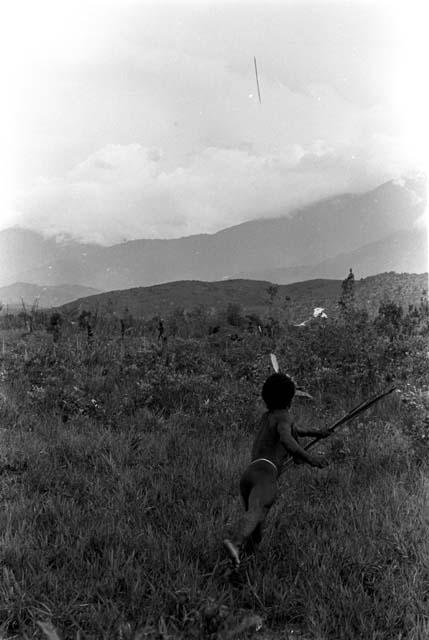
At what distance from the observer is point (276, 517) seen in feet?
11.9

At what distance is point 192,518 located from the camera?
11.8ft

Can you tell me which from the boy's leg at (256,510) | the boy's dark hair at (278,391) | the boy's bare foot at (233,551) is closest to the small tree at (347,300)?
the boy's dark hair at (278,391)

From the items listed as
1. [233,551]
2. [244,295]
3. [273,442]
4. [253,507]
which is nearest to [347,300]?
[273,442]

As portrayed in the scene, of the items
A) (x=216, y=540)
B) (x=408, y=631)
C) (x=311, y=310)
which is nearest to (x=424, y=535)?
(x=408, y=631)

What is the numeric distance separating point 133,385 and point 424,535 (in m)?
4.45

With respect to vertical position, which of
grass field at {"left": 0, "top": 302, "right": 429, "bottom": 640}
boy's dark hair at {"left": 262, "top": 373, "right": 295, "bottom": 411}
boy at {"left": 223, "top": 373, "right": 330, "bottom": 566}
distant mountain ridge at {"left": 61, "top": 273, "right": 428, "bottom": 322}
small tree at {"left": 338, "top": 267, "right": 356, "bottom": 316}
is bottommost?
grass field at {"left": 0, "top": 302, "right": 429, "bottom": 640}

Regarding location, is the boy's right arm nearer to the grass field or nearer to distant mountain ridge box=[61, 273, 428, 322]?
the grass field

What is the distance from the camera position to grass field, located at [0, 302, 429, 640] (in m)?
2.69

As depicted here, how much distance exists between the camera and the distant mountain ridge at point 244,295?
1919 centimetres

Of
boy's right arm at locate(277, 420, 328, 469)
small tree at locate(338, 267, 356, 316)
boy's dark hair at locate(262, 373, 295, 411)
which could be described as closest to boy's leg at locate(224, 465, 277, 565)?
boy's right arm at locate(277, 420, 328, 469)

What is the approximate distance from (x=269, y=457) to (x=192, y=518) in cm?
87

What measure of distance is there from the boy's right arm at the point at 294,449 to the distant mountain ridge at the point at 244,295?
1343cm

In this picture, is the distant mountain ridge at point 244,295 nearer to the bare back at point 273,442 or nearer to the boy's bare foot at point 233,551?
the bare back at point 273,442

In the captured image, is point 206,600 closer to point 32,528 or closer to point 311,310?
point 32,528
